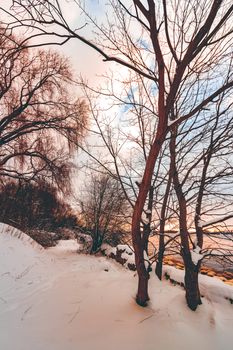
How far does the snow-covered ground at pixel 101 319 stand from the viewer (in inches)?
121

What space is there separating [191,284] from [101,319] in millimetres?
1829

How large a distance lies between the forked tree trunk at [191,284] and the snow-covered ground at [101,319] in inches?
4.9

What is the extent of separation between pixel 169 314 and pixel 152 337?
76 cm

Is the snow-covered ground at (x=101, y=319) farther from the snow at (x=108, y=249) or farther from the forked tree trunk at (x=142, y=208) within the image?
the snow at (x=108, y=249)

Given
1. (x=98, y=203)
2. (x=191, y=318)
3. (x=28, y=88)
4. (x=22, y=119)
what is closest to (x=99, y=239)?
(x=98, y=203)

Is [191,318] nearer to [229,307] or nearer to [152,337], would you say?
[152,337]

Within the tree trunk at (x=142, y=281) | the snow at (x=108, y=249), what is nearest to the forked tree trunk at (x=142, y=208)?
the tree trunk at (x=142, y=281)

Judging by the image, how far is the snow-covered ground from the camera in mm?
3073

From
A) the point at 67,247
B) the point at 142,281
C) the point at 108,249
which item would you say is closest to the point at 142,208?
the point at 142,281

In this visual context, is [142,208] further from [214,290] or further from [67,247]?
[67,247]

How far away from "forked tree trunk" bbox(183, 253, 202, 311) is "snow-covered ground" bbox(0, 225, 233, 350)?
13cm

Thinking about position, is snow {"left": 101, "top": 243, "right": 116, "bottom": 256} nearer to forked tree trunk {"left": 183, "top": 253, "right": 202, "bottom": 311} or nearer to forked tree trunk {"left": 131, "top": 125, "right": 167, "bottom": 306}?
forked tree trunk {"left": 183, "top": 253, "right": 202, "bottom": 311}

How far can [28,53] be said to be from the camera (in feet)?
37.0

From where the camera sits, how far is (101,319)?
3.61m
